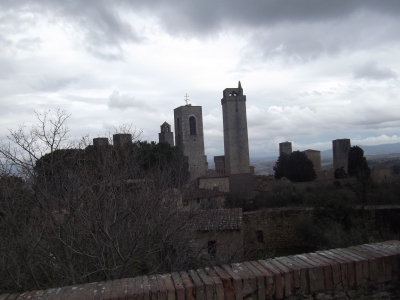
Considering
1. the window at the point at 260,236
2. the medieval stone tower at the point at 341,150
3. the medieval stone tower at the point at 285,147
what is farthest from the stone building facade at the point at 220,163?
the window at the point at 260,236

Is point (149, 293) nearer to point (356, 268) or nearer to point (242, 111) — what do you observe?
point (356, 268)

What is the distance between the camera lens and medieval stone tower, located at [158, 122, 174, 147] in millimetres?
45375

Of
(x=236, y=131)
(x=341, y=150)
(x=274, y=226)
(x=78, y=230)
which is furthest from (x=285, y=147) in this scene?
(x=78, y=230)

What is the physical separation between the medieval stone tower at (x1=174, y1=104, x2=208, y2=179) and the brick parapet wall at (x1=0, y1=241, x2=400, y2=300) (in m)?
40.9

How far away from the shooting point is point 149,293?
7.84ft

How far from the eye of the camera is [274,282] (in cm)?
260

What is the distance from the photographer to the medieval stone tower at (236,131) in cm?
4747

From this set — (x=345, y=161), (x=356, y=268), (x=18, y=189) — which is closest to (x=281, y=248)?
(x=18, y=189)

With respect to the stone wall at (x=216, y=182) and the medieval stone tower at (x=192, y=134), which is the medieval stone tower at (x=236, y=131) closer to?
the medieval stone tower at (x=192, y=134)

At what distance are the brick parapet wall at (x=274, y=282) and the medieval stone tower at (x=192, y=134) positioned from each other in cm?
4091

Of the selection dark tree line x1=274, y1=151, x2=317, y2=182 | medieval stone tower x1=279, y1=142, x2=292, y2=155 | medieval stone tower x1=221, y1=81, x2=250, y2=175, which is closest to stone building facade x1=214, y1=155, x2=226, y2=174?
medieval stone tower x1=221, y1=81, x2=250, y2=175

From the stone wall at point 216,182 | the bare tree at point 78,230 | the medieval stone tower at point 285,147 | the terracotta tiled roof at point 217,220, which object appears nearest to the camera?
the bare tree at point 78,230

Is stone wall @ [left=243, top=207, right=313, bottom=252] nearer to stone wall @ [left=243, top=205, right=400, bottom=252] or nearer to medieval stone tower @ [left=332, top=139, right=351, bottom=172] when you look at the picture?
stone wall @ [left=243, top=205, right=400, bottom=252]

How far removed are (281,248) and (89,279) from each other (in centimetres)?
1113
